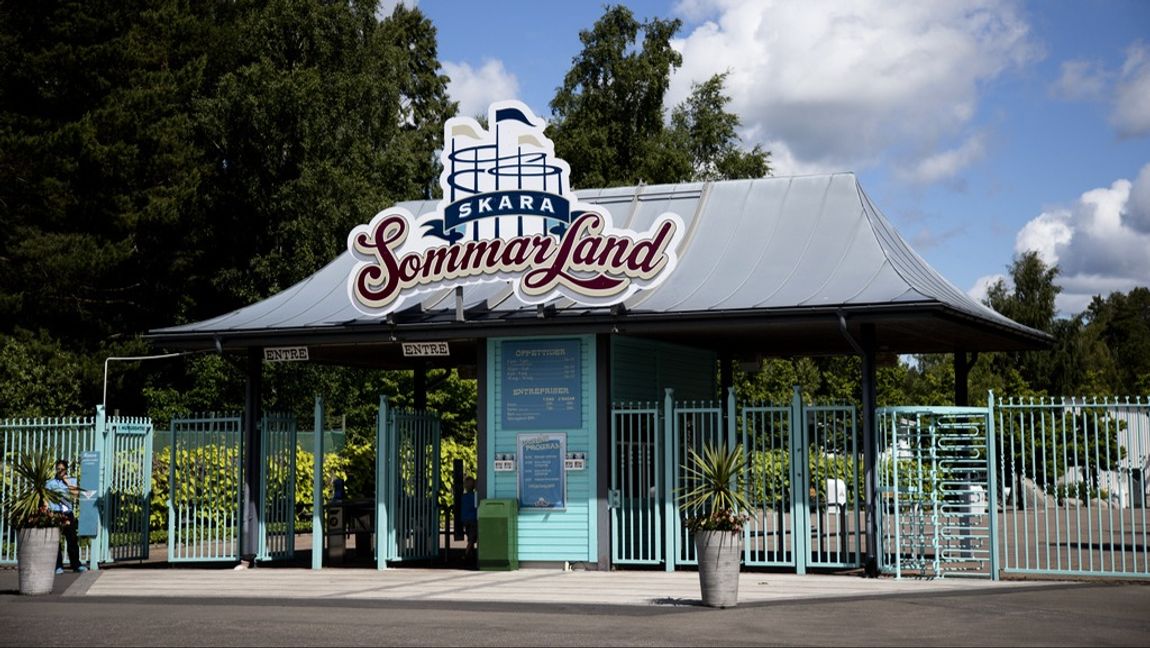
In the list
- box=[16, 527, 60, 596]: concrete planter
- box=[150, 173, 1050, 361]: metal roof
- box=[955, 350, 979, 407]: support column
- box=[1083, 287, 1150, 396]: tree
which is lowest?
box=[16, 527, 60, 596]: concrete planter

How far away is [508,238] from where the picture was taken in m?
20.3

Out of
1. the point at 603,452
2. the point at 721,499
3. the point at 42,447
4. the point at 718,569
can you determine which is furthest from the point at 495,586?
the point at 42,447

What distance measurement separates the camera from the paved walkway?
16.2m

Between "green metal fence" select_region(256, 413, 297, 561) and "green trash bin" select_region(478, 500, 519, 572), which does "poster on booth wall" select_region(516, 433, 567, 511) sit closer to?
"green trash bin" select_region(478, 500, 519, 572)

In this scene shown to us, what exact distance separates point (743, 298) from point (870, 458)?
2.86 meters

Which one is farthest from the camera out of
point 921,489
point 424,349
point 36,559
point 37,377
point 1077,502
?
point 37,377

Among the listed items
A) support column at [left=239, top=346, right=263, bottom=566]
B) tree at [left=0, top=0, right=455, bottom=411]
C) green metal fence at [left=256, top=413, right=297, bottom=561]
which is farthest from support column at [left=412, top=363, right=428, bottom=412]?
tree at [left=0, top=0, right=455, bottom=411]

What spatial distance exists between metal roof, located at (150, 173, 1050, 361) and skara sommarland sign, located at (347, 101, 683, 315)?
1.62ft

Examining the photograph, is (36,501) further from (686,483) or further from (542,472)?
(686,483)

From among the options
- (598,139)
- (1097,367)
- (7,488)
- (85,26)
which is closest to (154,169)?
(85,26)

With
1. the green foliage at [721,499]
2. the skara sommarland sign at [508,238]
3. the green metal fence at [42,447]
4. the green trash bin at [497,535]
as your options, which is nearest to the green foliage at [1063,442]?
the green foliage at [721,499]

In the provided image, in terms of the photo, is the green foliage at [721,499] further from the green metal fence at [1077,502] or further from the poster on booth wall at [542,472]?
the poster on booth wall at [542,472]

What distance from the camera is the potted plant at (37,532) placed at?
17578 millimetres

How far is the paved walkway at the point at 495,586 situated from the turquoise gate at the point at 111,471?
1.49 m
